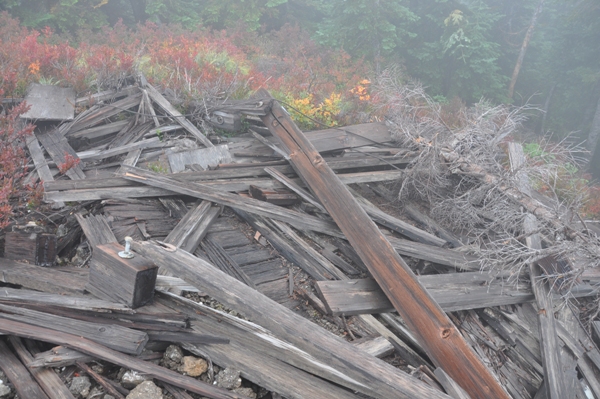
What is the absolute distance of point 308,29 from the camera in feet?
68.8

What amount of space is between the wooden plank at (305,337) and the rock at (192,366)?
535mm

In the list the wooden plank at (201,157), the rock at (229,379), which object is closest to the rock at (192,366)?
the rock at (229,379)

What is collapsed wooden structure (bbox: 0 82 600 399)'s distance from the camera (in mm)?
3270

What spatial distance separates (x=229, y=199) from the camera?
18.4 ft

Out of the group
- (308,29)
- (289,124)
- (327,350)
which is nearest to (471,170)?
(289,124)

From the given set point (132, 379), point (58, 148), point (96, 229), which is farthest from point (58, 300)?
point (58, 148)

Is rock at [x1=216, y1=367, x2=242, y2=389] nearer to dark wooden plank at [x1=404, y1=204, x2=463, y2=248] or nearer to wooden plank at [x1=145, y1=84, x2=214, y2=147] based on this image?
dark wooden plank at [x1=404, y1=204, x2=463, y2=248]

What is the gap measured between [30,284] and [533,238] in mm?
6575

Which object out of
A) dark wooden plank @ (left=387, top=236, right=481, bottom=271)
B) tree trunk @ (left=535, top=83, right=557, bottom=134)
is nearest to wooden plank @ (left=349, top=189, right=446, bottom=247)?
dark wooden plank @ (left=387, top=236, right=481, bottom=271)

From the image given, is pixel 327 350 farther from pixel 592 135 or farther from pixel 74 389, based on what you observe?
pixel 592 135

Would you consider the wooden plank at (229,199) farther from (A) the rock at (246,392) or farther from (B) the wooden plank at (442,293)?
(A) the rock at (246,392)

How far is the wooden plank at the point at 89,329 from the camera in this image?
3.24 meters

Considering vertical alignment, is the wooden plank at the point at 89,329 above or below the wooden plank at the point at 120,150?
above

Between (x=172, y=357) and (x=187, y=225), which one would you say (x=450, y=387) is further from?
(x=187, y=225)
